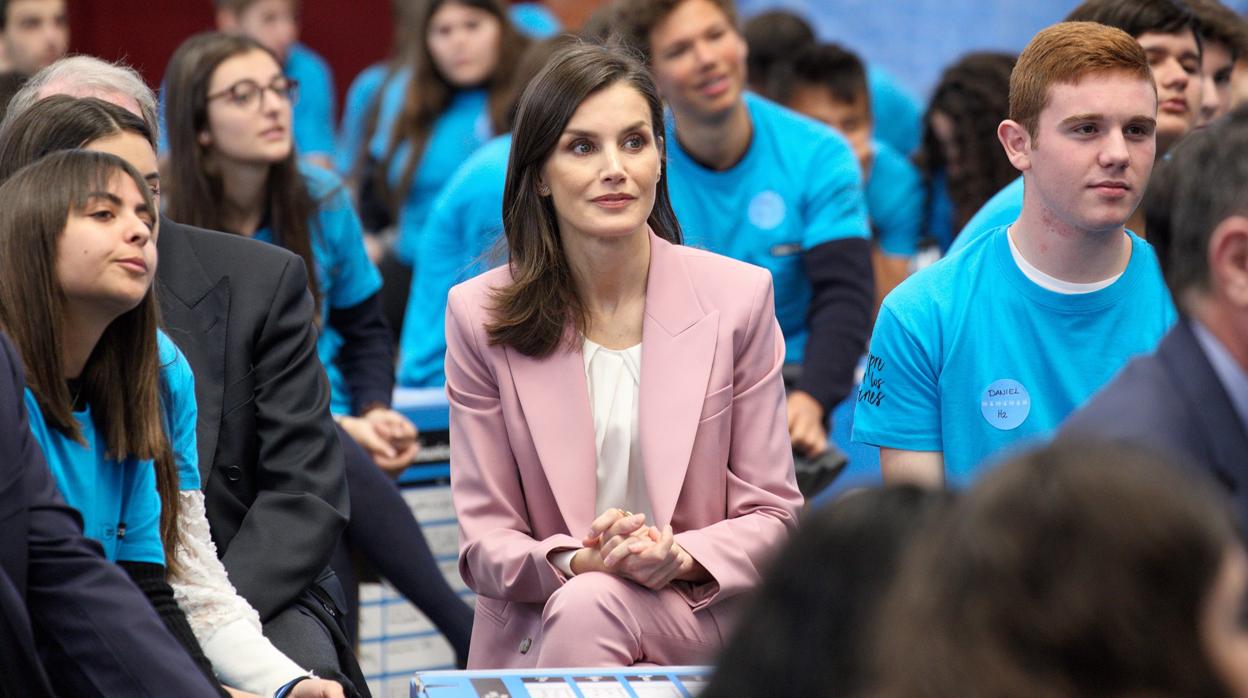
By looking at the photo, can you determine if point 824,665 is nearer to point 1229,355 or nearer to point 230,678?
point 1229,355

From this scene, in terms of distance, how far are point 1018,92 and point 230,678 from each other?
5.23ft

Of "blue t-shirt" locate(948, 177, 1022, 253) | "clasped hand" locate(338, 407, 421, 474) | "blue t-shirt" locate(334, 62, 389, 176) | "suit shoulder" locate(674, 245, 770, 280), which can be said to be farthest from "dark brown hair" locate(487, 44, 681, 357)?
"blue t-shirt" locate(334, 62, 389, 176)

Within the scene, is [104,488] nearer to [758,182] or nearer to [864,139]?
[758,182]

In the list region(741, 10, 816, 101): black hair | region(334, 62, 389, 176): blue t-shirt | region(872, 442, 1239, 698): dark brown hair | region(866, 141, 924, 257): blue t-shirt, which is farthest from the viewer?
region(334, 62, 389, 176): blue t-shirt

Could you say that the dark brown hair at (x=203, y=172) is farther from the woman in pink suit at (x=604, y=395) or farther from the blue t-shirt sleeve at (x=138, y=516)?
the blue t-shirt sleeve at (x=138, y=516)

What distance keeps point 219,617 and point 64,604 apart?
16.7 inches

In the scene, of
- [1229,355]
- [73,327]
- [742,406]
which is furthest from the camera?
[742,406]

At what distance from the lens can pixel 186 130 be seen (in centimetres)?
374

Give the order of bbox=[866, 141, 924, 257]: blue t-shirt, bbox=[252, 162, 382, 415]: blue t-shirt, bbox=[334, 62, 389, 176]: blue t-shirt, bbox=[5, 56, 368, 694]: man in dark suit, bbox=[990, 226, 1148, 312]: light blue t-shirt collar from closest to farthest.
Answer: bbox=[990, 226, 1148, 312]: light blue t-shirt collar < bbox=[5, 56, 368, 694]: man in dark suit < bbox=[252, 162, 382, 415]: blue t-shirt < bbox=[866, 141, 924, 257]: blue t-shirt < bbox=[334, 62, 389, 176]: blue t-shirt

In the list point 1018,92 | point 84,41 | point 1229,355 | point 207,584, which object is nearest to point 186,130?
point 207,584

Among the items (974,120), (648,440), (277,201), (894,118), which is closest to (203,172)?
(277,201)

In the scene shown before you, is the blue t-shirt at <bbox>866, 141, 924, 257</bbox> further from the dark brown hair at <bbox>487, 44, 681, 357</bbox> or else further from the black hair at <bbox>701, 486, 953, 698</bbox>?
the black hair at <bbox>701, 486, 953, 698</bbox>

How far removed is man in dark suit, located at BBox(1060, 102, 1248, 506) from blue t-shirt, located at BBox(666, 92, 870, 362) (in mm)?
2418

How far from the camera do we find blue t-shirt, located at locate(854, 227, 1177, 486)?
2584 millimetres
